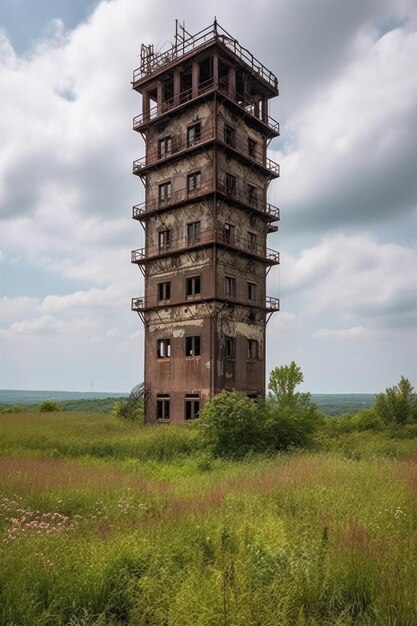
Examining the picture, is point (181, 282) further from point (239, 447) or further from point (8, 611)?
point (8, 611)

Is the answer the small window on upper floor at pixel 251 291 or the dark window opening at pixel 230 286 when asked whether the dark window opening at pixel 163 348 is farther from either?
the small window on upper floor at pixel 251 291

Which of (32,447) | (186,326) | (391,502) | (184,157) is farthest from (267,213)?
(391,502)

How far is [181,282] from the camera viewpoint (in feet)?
97.2

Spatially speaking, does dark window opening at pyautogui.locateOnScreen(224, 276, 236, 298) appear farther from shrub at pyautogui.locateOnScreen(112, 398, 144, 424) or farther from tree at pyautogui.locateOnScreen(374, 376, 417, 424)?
tree at pyautogui.locateOnScreen(374, 376, 417, 424)

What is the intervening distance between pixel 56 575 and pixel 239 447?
1488 cm

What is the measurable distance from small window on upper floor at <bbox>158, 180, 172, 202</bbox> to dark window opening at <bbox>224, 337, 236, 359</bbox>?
11.0 meters

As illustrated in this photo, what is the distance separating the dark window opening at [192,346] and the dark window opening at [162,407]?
3.49 metres

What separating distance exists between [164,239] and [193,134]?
7.34m

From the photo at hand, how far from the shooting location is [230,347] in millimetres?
28812

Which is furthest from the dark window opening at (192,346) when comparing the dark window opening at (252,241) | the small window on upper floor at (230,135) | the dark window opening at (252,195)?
the small window on upper floor at (230,135)

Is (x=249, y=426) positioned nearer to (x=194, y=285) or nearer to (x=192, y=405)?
(x=192, y=405)

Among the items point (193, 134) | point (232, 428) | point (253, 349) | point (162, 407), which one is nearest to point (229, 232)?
point (193, 134)

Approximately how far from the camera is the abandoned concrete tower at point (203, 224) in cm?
2820

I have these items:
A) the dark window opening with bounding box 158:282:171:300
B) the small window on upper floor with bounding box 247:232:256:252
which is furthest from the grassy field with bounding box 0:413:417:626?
the small window on upper floor with bounding box 247:232:256:252
